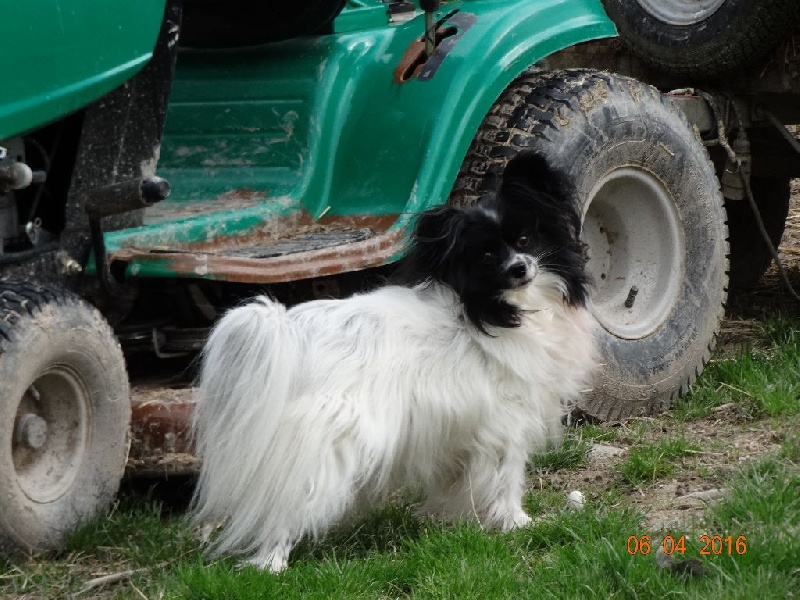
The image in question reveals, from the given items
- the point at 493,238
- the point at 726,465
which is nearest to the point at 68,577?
the point at 493,238

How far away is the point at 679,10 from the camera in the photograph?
18.0 feet

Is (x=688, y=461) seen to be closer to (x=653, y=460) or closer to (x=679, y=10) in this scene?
(x=653, y=460)

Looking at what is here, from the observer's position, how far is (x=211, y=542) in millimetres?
3559

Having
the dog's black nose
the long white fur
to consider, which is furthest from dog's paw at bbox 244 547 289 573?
the dog's black nose

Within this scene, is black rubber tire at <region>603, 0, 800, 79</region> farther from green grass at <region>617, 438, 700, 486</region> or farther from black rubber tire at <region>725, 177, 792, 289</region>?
green grass at <region>617, 438, 700, 486</region>

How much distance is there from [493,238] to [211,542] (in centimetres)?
113

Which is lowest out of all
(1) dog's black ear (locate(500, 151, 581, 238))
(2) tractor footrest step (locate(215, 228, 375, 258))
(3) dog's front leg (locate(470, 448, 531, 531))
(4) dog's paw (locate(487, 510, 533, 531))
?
(4) dog's paw (locate(487, 510, 533, 531))

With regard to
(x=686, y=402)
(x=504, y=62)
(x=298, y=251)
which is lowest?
(x=686, y=402)

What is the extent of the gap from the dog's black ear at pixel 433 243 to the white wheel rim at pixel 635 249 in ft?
4.49

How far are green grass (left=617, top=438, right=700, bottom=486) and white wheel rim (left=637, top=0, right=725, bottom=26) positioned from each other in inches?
75.2

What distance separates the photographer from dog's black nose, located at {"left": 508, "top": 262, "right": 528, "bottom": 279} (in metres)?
3.58

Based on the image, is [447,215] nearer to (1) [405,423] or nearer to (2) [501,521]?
(1) [405,423]

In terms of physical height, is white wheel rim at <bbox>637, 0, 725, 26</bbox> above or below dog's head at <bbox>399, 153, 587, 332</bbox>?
above

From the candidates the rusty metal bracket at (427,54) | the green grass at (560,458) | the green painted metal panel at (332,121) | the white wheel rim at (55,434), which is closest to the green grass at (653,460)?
the green grass at (560,458)
